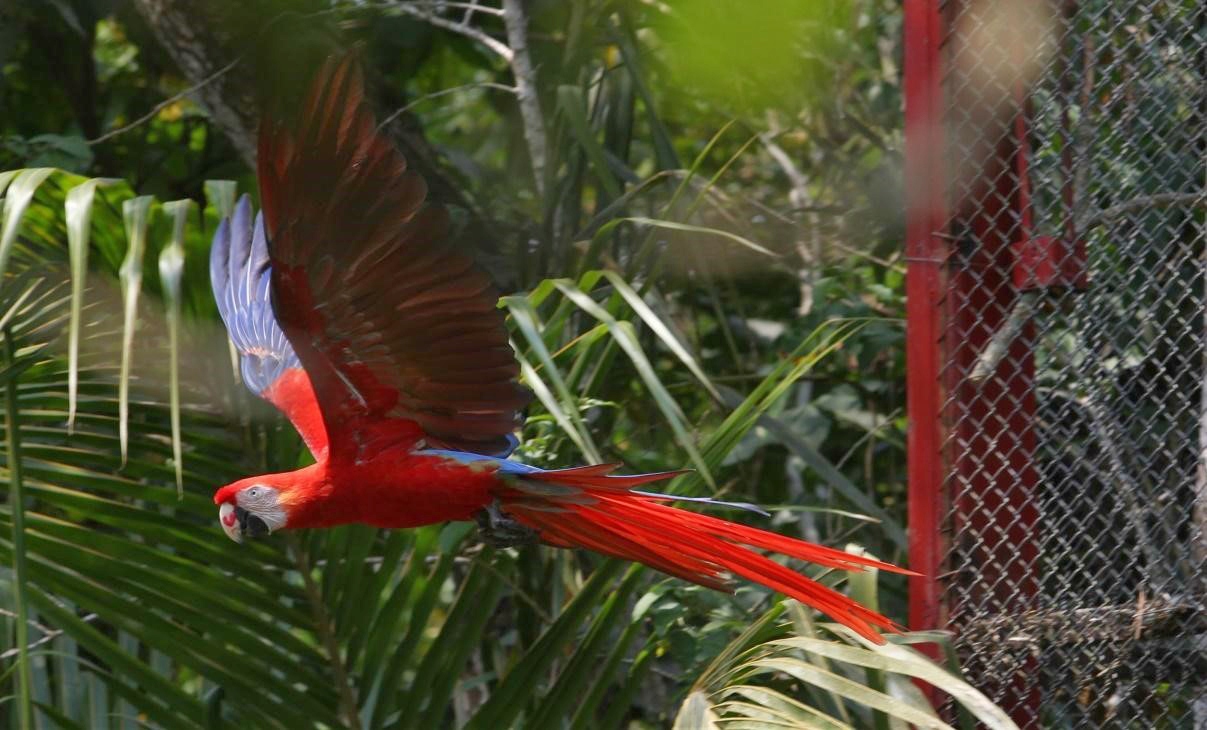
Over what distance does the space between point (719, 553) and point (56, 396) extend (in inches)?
41.2

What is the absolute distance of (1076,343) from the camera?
2201 mm

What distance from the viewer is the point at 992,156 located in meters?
2.15

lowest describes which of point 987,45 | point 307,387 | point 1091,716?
point 1091,716

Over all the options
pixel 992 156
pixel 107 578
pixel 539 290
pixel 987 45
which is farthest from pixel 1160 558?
pixel 107 578

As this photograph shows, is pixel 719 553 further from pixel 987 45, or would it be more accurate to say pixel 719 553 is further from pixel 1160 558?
pixel 987 45

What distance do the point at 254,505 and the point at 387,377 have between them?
271mm

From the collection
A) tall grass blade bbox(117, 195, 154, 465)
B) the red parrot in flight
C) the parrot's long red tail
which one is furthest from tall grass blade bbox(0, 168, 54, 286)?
the parrot's long red tail

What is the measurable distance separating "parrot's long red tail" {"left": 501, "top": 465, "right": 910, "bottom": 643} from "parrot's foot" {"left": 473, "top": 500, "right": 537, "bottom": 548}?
1cm

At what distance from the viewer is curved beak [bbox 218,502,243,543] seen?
81.1 inches

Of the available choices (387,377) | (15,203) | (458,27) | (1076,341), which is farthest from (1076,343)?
(458,27)

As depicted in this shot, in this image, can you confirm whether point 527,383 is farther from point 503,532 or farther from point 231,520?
point 231,520

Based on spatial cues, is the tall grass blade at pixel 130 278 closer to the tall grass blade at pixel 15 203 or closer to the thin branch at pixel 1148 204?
the tall grass blade at pixel 15 203

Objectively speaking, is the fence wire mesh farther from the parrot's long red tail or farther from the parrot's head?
the parrot's head

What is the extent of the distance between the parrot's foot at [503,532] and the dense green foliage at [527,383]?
97 mm
